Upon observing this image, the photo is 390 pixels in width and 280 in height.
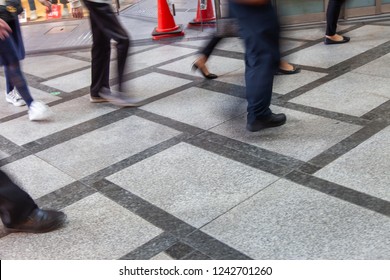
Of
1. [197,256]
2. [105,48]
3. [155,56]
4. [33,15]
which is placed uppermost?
[33,15]

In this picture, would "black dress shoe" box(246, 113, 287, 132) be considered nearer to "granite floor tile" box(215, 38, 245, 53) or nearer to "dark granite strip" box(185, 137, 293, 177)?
"dark granite strip" box(185, 137, 293, 177)

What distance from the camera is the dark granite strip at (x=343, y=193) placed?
2.42 m

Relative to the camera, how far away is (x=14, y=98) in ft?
15.1

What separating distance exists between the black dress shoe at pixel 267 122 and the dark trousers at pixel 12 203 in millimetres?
1581

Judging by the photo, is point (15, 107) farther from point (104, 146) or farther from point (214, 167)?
point (214, 167)

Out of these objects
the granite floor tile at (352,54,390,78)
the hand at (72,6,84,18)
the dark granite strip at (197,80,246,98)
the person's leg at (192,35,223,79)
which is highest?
the hand at (72,6,84,18)

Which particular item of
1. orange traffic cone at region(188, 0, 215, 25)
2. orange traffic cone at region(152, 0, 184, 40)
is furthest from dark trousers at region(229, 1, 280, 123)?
orange traffic cone at region(188, 0, 215, 25)

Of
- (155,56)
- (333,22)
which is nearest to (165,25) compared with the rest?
(155,56)

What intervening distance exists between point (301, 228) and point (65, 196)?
4.54 feet

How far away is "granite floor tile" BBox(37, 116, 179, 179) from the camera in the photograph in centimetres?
324

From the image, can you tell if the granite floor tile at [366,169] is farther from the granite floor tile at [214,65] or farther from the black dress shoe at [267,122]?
the granite floor tile at [214,65]

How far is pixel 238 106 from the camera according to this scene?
3955 mm

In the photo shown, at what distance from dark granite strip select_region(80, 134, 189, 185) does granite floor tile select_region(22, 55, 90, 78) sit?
2.69m

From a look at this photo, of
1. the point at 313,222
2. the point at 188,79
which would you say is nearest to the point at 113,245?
the point at 313,222
